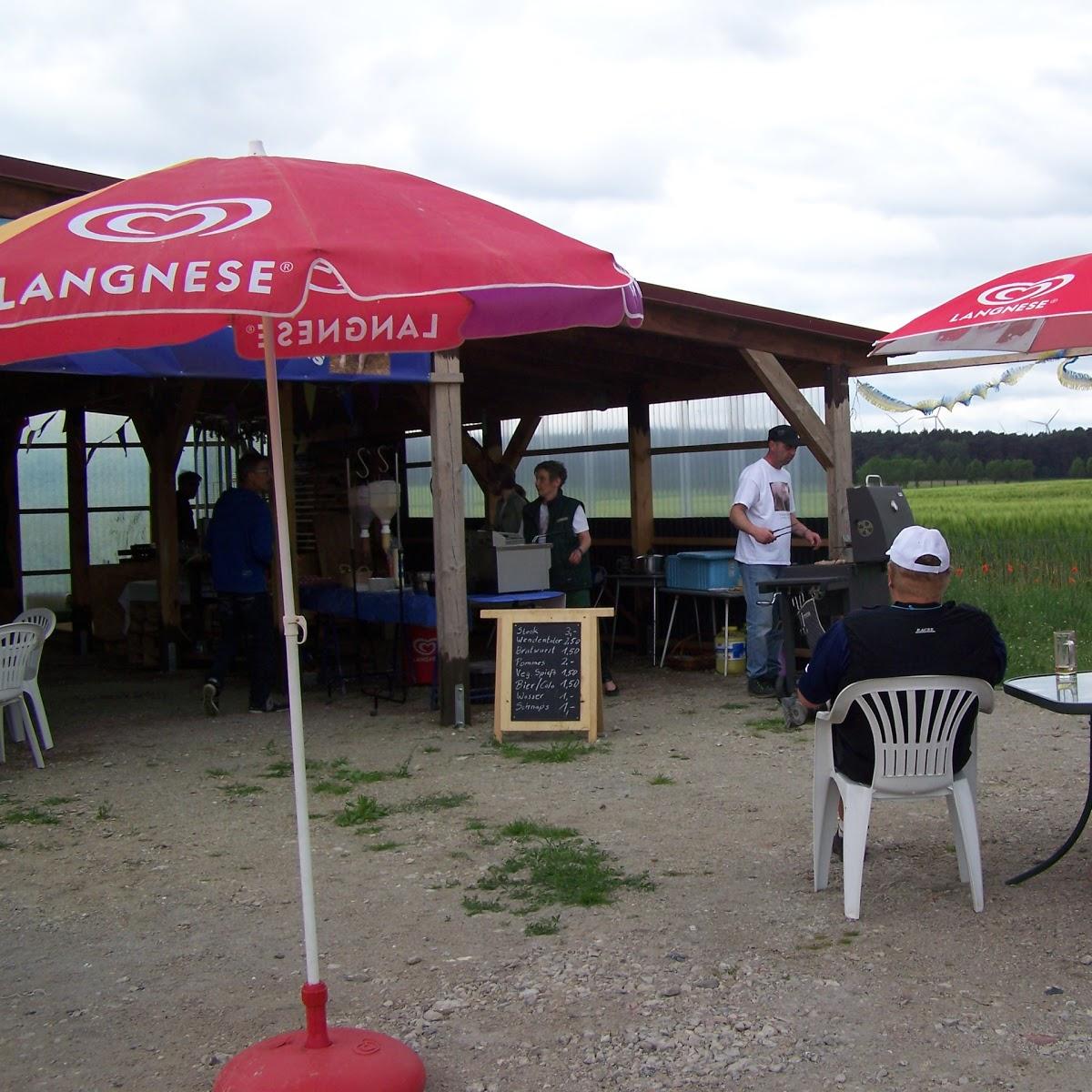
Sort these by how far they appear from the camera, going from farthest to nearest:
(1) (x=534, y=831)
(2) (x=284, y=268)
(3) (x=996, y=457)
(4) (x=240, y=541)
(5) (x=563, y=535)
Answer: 1. (3) (x=996, y=457)
2. (5) (x=563, y=535)
3. (4) (x=240, y=541)
4. (1) (x=534, y=831)
5. (2) (x=284, y=268)

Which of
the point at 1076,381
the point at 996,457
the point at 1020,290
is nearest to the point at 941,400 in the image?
the point at 1076,381

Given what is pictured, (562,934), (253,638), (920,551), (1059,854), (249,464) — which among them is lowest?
(562,934)

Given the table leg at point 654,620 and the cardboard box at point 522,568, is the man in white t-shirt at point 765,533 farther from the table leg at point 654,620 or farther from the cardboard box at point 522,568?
the table leg at point 654,620

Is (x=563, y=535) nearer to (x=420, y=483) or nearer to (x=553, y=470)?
(x=553, y=470)

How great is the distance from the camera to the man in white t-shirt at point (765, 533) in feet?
29.9

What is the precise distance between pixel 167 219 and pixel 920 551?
2592mm

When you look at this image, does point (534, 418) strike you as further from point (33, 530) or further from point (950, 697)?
point (950, 697)

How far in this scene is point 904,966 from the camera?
4.09 meters

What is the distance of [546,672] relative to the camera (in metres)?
8.06

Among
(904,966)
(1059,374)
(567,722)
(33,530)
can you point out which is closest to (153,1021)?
(904,966)

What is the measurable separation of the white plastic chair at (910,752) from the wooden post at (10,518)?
455 inches

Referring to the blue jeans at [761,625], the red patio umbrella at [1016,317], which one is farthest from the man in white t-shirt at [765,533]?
the red patio umbrella at [1016,317]

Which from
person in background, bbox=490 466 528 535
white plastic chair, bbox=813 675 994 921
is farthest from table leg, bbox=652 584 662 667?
white plastic chair, bbox=813 675 994 921

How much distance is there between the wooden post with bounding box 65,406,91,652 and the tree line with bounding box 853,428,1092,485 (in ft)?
65.6
